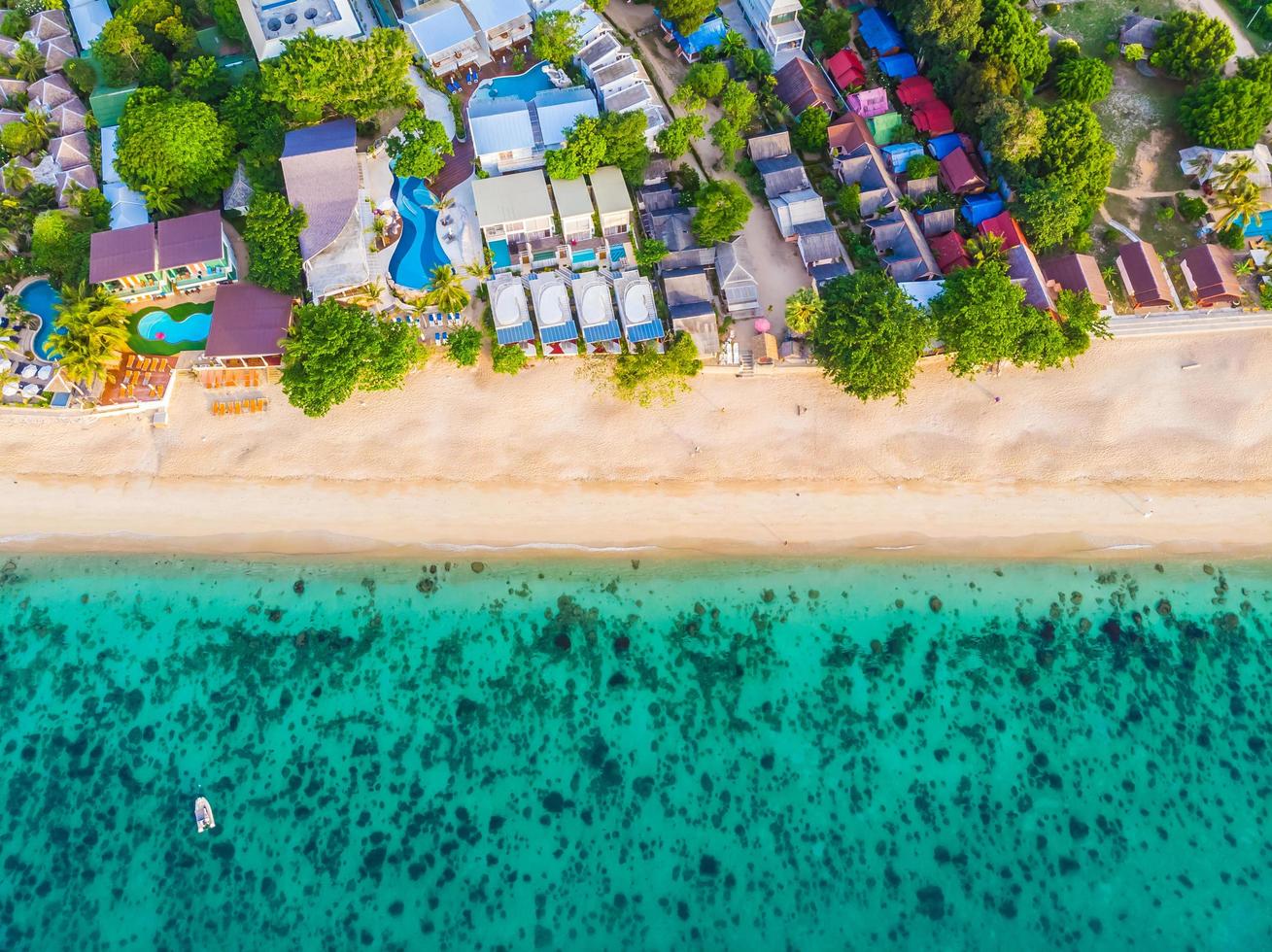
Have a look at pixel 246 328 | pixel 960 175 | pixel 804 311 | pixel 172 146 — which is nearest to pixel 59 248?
pixel 172 146

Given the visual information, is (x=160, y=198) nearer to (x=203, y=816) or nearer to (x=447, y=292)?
(x=447, y=292)

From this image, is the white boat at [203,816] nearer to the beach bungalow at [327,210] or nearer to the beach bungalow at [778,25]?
the beach bungalow at [327,210]

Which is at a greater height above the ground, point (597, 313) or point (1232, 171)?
point (1232, 171)

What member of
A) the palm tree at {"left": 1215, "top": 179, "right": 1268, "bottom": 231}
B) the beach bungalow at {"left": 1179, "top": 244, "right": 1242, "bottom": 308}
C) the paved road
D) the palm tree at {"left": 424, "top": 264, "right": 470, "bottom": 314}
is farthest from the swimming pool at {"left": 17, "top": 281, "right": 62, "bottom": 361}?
the palm tree at {"left": 1215, "top": 179, "right": 1268, "bottom": 231}

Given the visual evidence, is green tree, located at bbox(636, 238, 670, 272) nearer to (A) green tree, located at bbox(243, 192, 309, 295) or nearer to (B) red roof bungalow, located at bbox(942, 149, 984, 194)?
(B) red roof bungalow, located at bbox(942, 149, 984, 194)

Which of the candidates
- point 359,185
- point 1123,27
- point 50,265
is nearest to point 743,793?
point 359,185

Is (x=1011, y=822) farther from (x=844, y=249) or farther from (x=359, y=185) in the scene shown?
(x=359, y=185)
